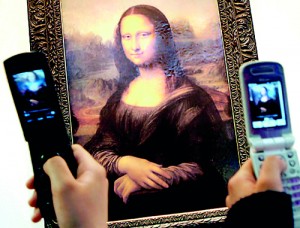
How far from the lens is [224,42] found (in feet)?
3.42

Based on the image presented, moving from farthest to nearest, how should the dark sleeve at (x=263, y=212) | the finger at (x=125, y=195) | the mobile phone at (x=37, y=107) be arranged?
the finger at (x=125, y=195) < the mobile phone at (x=37, y=107) < the dark sleeve at (x=263, y=212)

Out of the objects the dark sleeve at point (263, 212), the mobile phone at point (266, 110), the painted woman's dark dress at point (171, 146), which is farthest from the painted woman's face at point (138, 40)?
the dark sleeve at point (263, 212)

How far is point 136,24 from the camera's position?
1030 millimetres

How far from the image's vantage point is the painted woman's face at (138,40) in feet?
3.34

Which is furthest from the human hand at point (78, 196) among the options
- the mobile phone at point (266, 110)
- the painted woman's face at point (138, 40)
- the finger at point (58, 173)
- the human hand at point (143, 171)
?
the painted woman's face at point (138, 40)

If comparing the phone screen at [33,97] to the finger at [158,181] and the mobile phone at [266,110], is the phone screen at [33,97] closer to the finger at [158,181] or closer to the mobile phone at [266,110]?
the mobile phone at [266,110]

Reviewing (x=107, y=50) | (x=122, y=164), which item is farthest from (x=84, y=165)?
(x=107, y=50)

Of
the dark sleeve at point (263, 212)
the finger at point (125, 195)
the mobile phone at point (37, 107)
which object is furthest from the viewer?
the finger at point (125, 195)

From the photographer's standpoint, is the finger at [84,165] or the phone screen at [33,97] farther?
the phone screen at [33,97]

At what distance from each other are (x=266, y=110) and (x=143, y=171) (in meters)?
0.42

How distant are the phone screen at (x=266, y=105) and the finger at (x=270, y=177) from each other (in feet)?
0.46

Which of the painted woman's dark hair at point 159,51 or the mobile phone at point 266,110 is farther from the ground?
the painted woman's dark hair at point 159,51

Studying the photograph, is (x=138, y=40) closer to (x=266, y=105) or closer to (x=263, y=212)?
(x=266, y=105)

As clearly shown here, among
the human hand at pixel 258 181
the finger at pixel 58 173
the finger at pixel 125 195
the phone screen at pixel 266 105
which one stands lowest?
the finger at pixel 125 195
